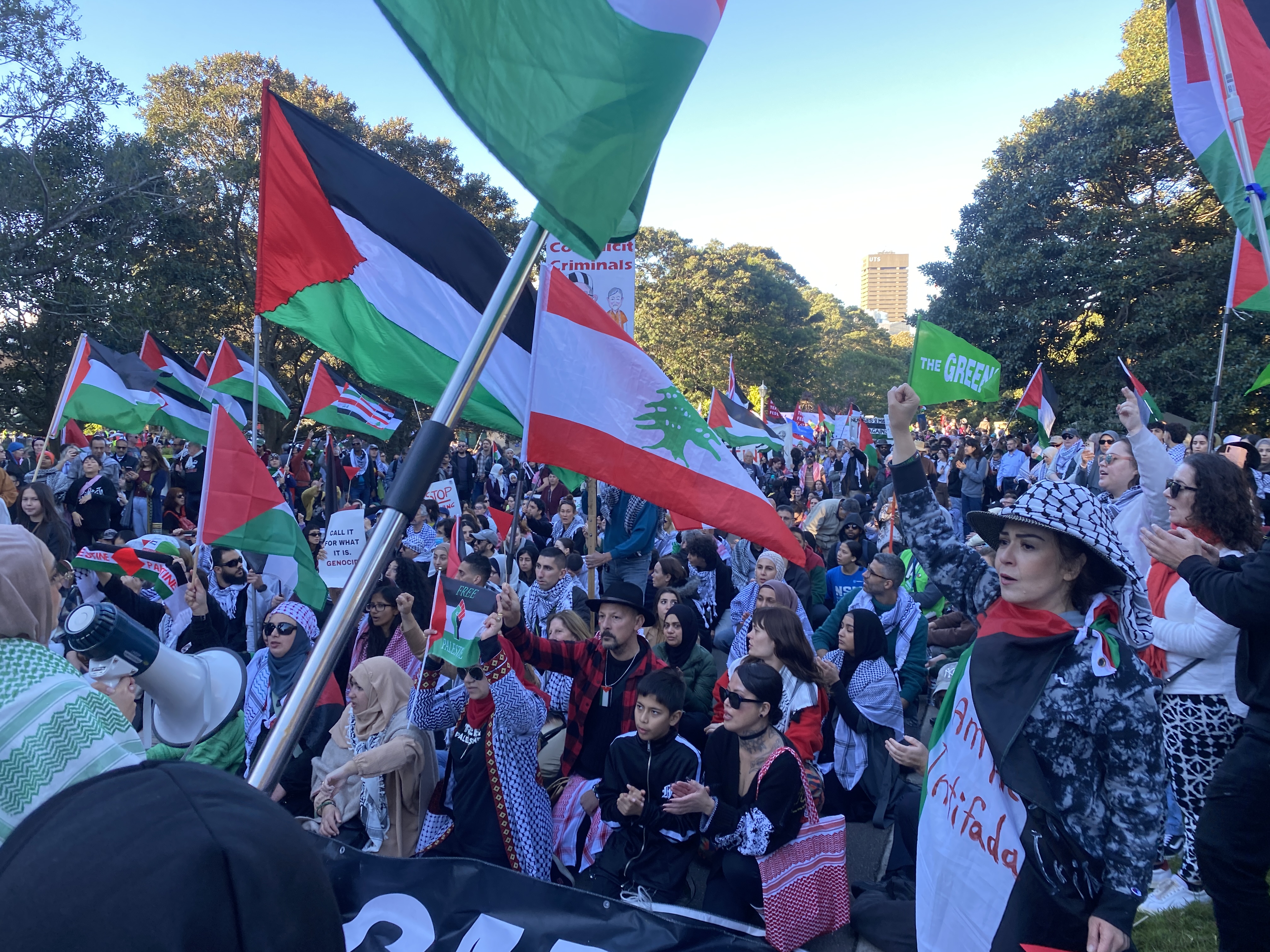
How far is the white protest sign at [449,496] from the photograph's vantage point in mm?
6742

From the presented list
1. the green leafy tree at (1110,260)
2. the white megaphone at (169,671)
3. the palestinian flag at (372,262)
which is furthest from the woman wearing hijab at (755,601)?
the green leafy tree at (1110,260)

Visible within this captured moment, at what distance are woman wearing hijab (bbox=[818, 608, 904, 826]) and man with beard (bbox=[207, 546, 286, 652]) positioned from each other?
4.10m

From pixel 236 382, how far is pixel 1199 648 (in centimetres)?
1116

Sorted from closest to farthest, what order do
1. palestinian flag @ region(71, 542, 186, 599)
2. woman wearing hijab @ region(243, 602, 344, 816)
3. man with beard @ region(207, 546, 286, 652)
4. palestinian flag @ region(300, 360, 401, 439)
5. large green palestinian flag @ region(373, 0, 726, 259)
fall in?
large green palestinian flag @ region(373, 0, 726, 259) → woman wearing hijab @ region(243, 602, 344, 816) → palestinian flag @ region(71, 542, 186, 599) → man with beard @ region(207, 546, 286, 652) → palestinian flag @ region(300, 360, 401, 439)

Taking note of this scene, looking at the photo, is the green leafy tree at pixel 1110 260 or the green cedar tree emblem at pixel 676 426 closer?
the green cedar tree emblem at pixel 676 426

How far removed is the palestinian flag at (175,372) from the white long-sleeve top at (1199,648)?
422 inches

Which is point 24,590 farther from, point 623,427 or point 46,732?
point 623,427

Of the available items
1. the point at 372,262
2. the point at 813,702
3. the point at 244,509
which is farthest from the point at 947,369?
the point at 244,509

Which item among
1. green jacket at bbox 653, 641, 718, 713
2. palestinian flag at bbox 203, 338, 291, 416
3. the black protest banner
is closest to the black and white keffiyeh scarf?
green jacket at bbox 653, 641, 718, 713

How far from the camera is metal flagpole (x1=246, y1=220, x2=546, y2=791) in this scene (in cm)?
147

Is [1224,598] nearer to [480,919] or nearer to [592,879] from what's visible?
[480,919]

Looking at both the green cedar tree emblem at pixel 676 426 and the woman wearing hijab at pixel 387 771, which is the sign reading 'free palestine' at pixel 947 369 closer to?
the green cedar tree emblem at pixel 676 426

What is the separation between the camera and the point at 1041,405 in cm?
1184

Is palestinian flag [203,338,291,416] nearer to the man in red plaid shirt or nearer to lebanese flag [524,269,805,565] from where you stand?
the man in red plaid shirt
